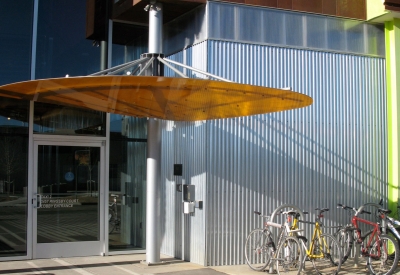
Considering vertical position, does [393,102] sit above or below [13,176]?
above

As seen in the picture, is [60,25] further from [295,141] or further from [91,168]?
[295,141]

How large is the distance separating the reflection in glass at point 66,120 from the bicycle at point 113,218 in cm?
145

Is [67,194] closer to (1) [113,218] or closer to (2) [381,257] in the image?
(1) [113,218]

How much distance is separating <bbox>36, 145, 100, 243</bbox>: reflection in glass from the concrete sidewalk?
0.57 metres

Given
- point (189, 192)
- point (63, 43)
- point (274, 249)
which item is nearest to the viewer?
point (274, 249)

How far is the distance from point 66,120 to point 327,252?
5531mm

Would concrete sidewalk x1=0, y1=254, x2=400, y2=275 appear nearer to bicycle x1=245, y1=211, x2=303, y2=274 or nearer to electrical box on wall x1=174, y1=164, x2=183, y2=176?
bicycle x1=245, y1=211, x2=303, y2=274

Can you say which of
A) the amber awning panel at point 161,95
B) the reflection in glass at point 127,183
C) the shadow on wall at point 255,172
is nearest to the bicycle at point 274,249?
A: the shadow on wall at point 255,172

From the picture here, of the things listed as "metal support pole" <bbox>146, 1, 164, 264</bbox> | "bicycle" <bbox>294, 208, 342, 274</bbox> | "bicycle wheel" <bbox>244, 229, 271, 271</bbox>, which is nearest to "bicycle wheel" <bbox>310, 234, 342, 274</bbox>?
"bicycle" <bbox>294, 208, 342, 274</bbox>

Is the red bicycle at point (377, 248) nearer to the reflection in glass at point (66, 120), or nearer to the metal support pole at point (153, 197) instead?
the metal support pole at point (153, 197)

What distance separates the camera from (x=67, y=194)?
35.7 feet

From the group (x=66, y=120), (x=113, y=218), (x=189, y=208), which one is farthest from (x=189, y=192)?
(x=66, y=120)

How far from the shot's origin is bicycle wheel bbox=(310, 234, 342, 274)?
358 inches

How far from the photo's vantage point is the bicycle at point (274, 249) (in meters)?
8.95
